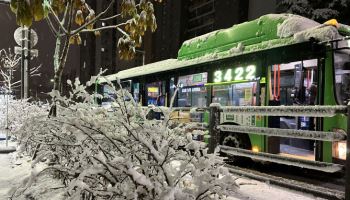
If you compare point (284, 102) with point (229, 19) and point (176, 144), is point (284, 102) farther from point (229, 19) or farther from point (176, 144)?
point (229, 19)

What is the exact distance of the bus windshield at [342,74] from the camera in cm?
759

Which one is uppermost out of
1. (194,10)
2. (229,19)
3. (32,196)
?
(194,10)

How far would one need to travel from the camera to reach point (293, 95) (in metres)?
7.93

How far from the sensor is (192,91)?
1110 cm

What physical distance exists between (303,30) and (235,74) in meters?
2.00

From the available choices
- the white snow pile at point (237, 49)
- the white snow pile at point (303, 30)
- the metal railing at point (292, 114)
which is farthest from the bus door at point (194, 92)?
the metal railing at point (292, 114)

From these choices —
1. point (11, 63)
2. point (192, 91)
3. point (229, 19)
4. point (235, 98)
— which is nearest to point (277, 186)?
point (235, 98)

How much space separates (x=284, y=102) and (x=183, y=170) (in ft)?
18.9

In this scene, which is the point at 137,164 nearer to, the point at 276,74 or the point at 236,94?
the point at 276,74

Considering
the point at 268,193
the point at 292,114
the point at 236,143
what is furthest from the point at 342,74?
the point at 268,193

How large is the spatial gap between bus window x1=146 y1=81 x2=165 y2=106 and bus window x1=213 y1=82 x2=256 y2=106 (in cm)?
279

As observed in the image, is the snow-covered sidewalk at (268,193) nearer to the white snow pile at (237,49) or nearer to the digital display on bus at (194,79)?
the white snow pile at (237,49)

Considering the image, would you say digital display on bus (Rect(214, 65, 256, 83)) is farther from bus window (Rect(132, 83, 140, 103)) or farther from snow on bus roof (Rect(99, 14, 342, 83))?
bus window (Rect(132, 83, 140, 103))

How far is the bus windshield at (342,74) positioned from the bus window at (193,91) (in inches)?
149
